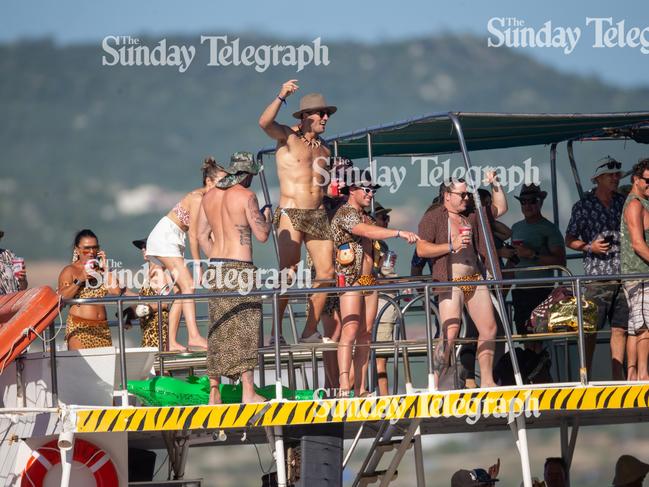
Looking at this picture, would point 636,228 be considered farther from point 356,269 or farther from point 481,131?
point 481,131

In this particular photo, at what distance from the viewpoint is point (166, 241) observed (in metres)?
13.8

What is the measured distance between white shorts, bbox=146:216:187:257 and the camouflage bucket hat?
2.48m

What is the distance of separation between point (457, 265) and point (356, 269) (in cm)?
91

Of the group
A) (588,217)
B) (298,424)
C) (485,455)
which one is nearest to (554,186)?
(588,217)

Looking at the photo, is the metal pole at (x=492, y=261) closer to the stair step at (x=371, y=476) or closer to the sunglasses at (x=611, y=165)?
the sunglasses at (x=611, y=165)

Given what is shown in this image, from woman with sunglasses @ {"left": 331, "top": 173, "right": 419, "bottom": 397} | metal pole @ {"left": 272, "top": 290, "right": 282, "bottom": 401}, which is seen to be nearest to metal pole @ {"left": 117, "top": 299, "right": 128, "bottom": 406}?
metal pole @ {"left": 272, "top": 290, "right": 282, "bottom": 401}

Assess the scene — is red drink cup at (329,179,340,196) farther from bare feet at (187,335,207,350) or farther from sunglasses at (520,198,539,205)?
sunglasses at (520,198,539,205)

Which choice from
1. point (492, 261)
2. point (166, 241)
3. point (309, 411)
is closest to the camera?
point (309, 411)

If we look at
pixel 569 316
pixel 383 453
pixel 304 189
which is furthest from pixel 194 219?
pixel 569 316

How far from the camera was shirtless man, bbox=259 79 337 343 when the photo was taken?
40.8 ft

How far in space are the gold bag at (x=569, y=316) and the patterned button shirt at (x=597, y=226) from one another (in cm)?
119

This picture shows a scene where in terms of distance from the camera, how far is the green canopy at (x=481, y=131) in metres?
13.5

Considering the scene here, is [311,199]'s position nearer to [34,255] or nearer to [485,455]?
[485,455]

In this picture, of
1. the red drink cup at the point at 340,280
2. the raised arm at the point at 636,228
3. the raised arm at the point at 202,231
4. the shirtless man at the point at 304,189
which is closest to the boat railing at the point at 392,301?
the raised arm at the point at 636,228
